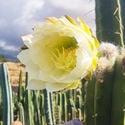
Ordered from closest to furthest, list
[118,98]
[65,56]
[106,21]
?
1. [65,56]
2. [118,98]
3. [106,21]

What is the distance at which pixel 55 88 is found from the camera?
803 millimetres

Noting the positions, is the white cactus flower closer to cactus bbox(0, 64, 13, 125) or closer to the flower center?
the flower center

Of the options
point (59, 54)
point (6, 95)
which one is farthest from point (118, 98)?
point (6, 95)

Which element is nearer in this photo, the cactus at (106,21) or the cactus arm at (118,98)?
the cactus arm at (118,98)

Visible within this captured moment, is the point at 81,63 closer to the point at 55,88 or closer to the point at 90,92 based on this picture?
the point at 55,88

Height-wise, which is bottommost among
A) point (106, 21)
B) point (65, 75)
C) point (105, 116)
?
point (105, 116)

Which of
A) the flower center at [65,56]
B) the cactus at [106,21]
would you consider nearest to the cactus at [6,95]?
the cactus at [106,21]

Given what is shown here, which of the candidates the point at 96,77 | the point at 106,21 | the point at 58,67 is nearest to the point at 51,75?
the point at 58,67

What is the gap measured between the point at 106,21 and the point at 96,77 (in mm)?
972

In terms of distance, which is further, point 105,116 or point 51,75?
point 105,116

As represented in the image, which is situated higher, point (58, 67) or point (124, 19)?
point (124, 19)

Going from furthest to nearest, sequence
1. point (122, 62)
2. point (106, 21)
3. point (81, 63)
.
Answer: point (106, 21) → point (122, 62) → point (81, 63)

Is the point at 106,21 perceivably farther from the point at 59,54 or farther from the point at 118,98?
the point at 59,54

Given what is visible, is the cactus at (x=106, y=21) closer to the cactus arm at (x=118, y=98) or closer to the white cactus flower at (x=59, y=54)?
the cactus arm at (x=118, y=98)
